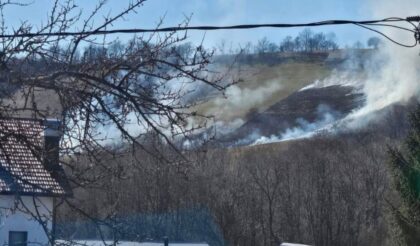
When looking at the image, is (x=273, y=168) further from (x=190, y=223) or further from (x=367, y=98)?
(x=367, y=98)

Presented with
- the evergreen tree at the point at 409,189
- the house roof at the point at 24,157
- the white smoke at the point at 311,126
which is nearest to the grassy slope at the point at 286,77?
the white smoke at the point at 311,126

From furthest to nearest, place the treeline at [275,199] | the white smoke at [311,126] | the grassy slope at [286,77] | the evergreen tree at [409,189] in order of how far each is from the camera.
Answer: the grassy slope at [286,77], the white smoke at [311,126], the treeline at [275,199], the evergreen tree at [409,189]

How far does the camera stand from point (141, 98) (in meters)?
9.09

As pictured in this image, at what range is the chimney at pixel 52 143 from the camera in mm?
9211

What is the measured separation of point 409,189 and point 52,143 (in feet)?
69.3

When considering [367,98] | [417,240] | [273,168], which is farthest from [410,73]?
[417,240]

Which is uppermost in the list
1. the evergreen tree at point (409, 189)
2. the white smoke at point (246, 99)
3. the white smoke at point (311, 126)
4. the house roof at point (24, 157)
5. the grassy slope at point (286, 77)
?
the grassy slope at point (286, 77)

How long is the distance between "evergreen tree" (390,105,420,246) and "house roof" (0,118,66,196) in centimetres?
2043

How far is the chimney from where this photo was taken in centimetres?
921

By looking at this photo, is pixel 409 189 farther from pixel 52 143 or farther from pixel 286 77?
pixel 286 77

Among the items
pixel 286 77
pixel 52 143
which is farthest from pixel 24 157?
pixel 286 77

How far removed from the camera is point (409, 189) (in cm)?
2920

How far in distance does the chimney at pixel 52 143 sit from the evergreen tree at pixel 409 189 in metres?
20.5

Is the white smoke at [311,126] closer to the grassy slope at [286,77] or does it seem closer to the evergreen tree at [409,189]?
the grassy slope at [286,77]
